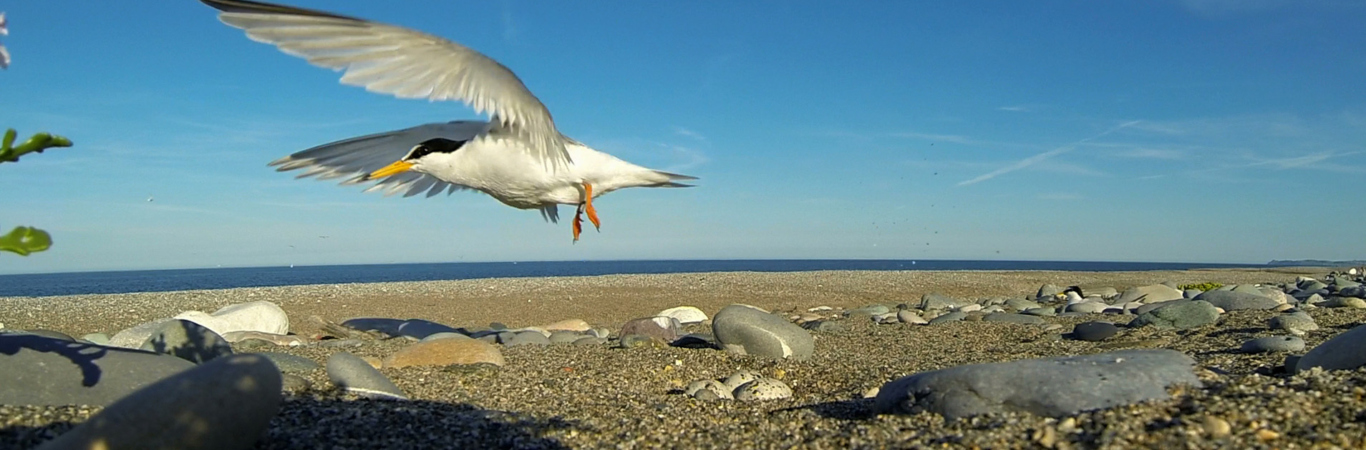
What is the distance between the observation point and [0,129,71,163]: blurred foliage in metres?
2.28

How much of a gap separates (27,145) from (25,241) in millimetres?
277

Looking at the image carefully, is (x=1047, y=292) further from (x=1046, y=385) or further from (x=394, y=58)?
(x=394, y=58)

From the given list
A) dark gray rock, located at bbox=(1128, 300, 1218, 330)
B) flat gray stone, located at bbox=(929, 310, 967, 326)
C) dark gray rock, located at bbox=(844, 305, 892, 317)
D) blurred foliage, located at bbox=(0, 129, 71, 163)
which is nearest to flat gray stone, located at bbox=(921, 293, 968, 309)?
dark gray rock, located at bbox=(844, 305, 892, 317)

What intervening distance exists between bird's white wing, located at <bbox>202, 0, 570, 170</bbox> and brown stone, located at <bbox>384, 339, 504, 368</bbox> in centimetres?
201

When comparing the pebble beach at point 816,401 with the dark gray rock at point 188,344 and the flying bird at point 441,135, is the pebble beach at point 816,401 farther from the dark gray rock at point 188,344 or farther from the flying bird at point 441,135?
the flying bird at point 441,135

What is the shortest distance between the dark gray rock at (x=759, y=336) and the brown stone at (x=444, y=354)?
1885 millimetres

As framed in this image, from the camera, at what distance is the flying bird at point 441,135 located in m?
4.02

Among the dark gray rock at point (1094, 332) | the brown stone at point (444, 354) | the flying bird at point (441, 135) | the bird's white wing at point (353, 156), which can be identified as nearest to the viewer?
the flying bird at point (441, 135)

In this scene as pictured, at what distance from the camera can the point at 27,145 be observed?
2297 mm

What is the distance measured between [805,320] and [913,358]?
5.03m

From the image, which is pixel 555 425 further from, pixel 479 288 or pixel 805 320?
pixel 479 288

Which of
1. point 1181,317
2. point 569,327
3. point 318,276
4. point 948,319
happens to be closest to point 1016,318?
point 948,319

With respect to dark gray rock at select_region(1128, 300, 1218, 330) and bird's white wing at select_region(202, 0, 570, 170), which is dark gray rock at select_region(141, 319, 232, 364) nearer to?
bird's white wing at select_region(202, 0, 570, 170)

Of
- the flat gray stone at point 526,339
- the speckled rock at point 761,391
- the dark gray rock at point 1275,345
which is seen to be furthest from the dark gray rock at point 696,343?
the dark gray rock at point 1275,345
